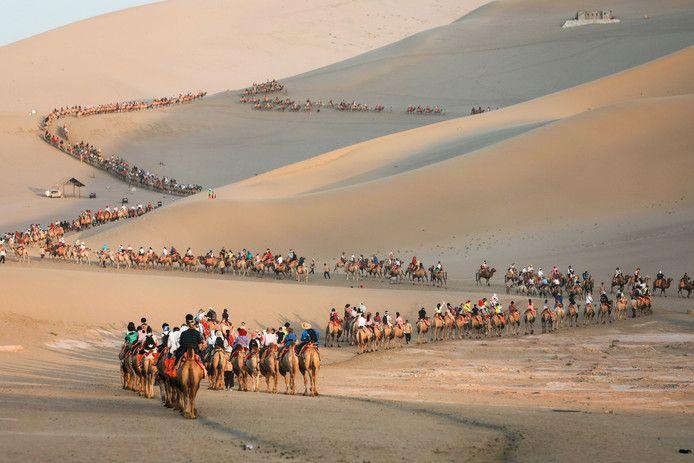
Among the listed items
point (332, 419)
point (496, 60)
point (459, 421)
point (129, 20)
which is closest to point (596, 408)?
point (459, 421)

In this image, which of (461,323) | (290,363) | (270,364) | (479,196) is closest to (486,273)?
(461,323)

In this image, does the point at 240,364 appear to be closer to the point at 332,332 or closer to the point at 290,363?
the point at 290,363

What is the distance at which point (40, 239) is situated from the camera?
56.2m

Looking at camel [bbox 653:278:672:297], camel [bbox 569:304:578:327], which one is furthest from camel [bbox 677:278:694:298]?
camel [bbox 569:304:578:327]

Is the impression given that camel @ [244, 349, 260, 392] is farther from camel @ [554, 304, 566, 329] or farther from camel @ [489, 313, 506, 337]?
camel @ [554, 304, 566, 329]

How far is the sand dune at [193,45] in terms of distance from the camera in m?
127

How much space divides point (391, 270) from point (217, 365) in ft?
80.7

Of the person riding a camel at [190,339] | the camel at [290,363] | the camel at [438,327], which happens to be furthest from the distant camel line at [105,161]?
the person riding a camel at [190,339]

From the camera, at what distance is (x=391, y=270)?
48406 mm

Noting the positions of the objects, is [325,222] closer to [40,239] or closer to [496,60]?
[40,239]

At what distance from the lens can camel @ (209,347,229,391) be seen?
24.2m

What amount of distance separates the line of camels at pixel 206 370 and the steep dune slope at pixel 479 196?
2747 centimetres

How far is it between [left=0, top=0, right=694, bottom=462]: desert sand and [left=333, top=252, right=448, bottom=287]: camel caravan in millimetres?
1409

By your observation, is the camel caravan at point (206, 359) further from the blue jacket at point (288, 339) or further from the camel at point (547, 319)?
the camel at point (547, 319)
